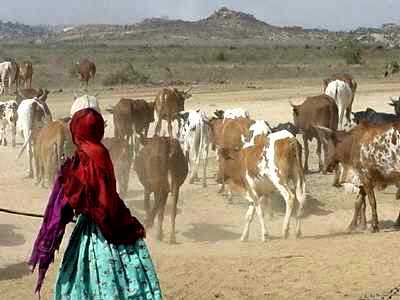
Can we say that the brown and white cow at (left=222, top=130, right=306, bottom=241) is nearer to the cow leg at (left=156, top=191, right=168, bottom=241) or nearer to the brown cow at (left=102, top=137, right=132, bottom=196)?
the cow leg at (left=156, top=191, right=168, bottom=241)

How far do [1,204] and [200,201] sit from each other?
3910 millimetres

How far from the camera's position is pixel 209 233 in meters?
16.1

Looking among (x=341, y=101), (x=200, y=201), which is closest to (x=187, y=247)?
(x=200, y=201)

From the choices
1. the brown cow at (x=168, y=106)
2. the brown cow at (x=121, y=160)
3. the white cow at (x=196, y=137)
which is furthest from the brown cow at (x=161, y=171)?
the brown cow at (x=168, y=106)

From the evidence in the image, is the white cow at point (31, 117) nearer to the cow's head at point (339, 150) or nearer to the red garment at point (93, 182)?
the cow's head at point (339, 150)

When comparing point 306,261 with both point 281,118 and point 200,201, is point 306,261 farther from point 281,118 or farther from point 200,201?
point 281,118

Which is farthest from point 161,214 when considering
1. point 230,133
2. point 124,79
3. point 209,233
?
point 124,79

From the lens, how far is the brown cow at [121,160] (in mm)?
18125

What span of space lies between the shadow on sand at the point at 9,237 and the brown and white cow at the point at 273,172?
3641mm

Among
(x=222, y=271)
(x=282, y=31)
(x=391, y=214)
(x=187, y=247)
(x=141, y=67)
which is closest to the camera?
(x=222, y=271)

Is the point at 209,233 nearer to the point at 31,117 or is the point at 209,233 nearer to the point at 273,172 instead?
the point at 273,172

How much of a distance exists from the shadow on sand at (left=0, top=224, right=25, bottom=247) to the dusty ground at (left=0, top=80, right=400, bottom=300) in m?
0.02

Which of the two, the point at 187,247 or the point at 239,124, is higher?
the point at 239,124

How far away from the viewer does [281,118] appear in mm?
29438
